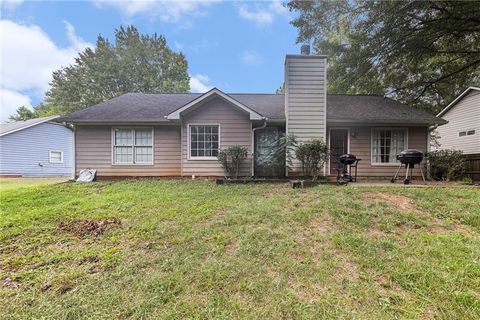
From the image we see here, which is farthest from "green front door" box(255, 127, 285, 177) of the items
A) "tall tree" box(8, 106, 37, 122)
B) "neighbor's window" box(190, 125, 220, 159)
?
"tall tree" box(8, 106, 37, 122)

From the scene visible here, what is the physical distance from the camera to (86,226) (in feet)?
12.9

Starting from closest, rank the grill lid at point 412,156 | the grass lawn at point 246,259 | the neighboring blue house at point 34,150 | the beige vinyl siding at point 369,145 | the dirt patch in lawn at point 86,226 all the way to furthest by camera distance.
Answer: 1. the grass lawn at point 246,259
2. the dirt patch in lawn at point 86,226
3. the grill lid at point 412,156
4. the beige vinyl siding at point 369,145
5. the neighboring blue house at point 34,150

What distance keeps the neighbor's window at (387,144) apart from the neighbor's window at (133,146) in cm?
861

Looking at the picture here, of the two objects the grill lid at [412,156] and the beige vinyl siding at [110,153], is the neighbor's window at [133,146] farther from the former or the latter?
the grill lid at [412,156]

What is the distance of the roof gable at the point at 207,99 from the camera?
8.05m

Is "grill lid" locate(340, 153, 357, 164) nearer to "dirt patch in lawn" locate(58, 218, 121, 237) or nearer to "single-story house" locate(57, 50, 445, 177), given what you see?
"single-story house" locate(57, 50, 445, 177)

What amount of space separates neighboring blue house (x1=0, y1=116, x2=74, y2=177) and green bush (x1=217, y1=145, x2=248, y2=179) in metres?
11.8

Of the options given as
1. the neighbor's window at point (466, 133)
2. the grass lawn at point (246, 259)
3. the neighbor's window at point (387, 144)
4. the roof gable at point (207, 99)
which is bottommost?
the grass lawn at point (246, 259)

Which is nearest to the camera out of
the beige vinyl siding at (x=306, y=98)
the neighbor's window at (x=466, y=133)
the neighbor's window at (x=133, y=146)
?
the beige vinyl siding at (x=306, y=98)

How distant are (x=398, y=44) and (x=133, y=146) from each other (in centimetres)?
1334

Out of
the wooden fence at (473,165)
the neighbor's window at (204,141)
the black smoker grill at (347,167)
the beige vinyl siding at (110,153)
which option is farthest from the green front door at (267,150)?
the wooden fence at (473,165)

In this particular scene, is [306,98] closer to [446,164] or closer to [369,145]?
[369,145]

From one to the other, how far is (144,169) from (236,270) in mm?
7289

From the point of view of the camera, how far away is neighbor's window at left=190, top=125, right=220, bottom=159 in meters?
8.69
